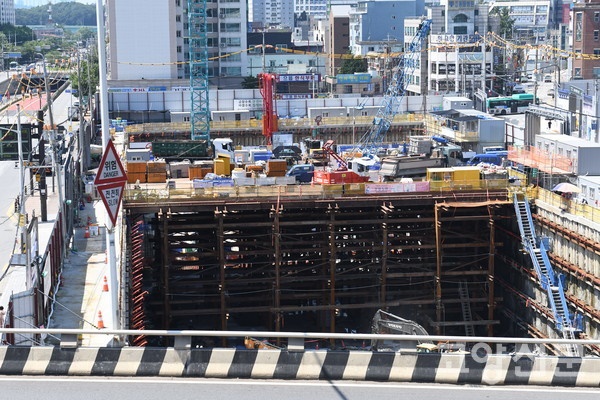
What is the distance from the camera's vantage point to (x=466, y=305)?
4169 cm

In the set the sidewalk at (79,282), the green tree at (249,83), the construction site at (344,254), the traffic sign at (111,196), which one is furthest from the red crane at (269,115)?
the traffic sign at (111,196)

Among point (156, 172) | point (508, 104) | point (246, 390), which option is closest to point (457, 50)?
point (508, 104)

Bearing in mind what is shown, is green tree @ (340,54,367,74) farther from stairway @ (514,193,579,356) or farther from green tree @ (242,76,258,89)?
stairway @ (514,193,579,356)

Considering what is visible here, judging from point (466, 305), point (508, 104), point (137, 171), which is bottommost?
point (466, 305)

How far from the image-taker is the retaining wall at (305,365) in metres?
13.0

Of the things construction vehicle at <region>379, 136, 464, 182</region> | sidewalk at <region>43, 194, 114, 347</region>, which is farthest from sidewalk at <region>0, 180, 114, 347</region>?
construction vehicle at <region>379, 136, 464, 182</region>

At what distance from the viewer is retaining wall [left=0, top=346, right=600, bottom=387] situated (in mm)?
13047

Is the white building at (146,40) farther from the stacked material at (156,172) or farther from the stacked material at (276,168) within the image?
the stacked material at (276,168)

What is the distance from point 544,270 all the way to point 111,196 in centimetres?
2350

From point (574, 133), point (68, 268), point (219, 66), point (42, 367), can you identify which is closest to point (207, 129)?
point (574, 133)

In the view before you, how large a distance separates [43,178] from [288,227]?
9.50 m

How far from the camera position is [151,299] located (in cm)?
4112

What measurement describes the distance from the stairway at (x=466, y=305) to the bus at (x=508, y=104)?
49296 mm

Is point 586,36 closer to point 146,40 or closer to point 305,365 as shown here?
point 146,40
